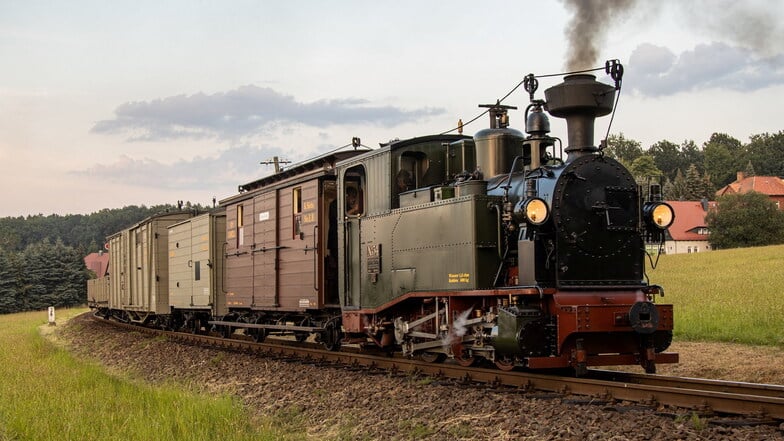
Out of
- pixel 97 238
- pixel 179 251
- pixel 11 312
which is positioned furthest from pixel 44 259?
pixel 97 238

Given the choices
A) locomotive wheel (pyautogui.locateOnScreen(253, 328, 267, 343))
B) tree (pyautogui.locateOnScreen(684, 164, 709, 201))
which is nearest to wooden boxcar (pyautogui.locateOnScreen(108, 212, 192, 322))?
locomotive wheel (pyautogui.locateOnScreen(253, 328, 267, 343))

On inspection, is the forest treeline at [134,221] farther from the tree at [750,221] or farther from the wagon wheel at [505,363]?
the wagon wheel at [505,363]

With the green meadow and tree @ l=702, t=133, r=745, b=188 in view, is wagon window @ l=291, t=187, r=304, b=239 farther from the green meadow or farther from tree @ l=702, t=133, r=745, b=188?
tree @ l=702, t=133, r=745, b=188

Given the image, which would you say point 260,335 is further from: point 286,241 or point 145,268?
point 145,268

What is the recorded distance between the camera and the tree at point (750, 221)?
7356 cm

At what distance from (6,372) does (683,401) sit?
12.9m

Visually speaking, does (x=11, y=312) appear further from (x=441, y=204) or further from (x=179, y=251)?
(x=441, y=204)

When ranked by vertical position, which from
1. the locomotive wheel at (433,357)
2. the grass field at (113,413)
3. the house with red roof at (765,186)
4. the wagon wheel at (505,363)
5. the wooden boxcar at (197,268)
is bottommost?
the grass field at (113,413)

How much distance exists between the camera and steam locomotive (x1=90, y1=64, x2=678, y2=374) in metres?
9.02

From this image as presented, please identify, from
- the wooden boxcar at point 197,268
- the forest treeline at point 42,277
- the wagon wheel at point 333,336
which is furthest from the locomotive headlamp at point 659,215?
the forest treeline at point 42,277

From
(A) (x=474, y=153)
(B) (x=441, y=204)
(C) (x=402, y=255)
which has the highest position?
(A) (x=474, y=153)

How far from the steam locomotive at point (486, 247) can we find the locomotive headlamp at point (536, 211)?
0.05ft

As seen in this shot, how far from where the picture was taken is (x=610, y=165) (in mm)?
9727

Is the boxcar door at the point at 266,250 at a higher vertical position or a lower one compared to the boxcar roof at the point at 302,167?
lower
